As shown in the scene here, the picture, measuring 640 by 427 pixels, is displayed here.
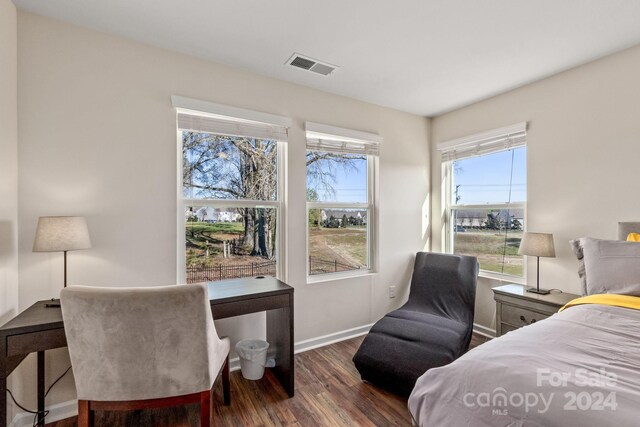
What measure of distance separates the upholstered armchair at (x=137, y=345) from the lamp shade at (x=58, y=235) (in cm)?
50

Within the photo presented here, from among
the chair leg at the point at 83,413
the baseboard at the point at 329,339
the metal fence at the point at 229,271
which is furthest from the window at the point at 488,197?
the chair leg at the point at 83,413

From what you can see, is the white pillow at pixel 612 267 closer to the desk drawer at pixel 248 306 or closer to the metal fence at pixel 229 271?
the desk drawer at pixel 248 306

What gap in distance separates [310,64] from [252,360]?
238 centimetres

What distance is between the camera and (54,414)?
1.87 m

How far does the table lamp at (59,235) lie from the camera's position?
164cm

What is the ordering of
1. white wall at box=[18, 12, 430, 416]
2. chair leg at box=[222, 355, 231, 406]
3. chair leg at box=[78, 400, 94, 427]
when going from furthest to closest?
chair leg at box=[222, 355, 231, 406]
white wall at box=[18, 12, 430, 416]
chair leg at box=[78, 400, 94, 427]

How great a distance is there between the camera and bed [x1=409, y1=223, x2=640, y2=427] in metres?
0.86

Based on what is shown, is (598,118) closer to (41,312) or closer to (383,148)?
(383,148)

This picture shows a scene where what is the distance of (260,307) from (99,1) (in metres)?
2.09

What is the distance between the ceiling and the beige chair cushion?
1655 millimetres

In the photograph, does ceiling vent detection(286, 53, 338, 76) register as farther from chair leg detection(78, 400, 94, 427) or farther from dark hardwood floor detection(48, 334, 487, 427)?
chair leg detection(78, 400, 94, 427)

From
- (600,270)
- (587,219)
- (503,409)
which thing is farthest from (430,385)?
(587,219)

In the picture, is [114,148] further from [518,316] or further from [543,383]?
[518,316]

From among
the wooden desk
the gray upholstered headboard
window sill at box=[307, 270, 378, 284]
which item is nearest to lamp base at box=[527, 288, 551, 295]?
the gray upholstered headboard
